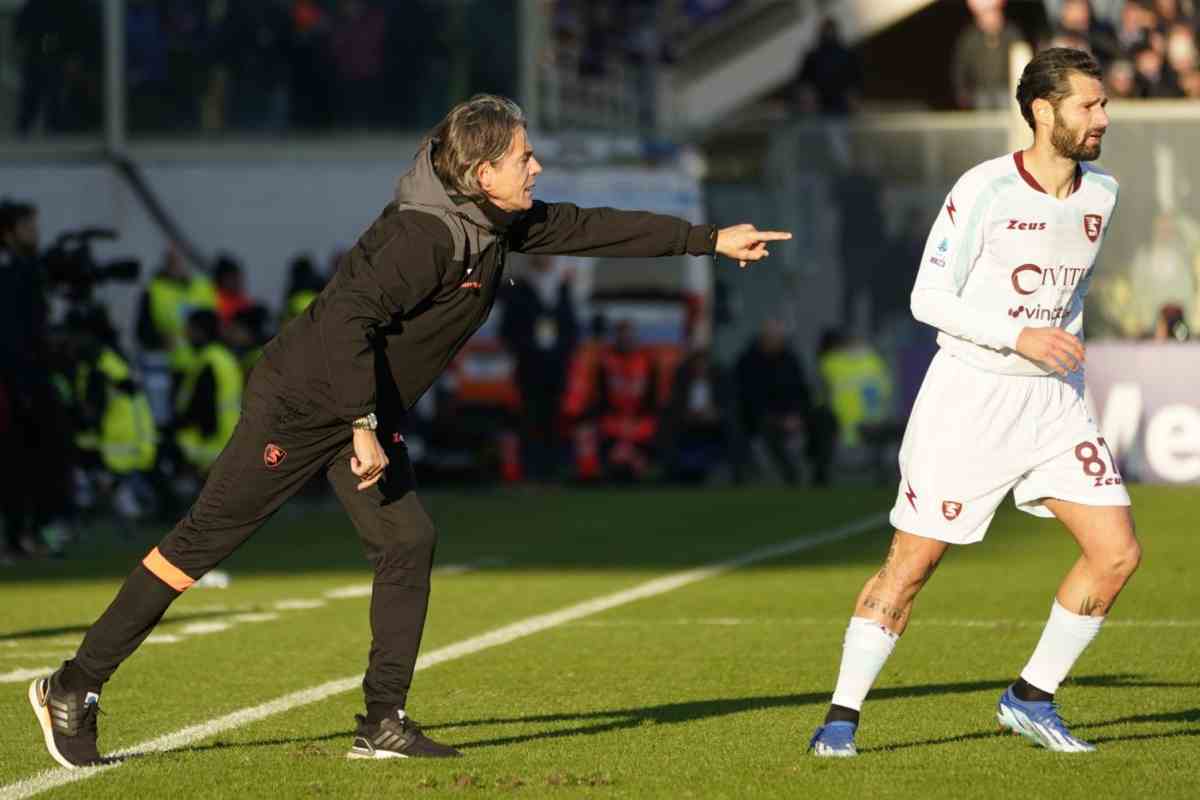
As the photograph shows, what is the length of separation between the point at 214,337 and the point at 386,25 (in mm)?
13067

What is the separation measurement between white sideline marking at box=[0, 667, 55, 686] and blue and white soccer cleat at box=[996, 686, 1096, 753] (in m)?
3.93

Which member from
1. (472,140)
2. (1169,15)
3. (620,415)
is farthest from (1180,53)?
(472,140)

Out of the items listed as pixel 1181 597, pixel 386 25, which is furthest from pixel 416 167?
pixel 386 25

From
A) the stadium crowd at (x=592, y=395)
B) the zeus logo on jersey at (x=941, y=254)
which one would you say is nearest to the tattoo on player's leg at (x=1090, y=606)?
the zeus logo on jersey at (x=941, y=254)

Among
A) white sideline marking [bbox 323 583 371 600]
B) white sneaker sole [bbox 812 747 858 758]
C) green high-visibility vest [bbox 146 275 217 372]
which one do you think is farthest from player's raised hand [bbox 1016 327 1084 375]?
green high-visibility vest [bbox 146 275 217 372]

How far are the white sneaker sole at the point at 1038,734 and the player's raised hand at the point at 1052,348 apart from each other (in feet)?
3.65

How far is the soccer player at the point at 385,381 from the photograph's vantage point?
749cm

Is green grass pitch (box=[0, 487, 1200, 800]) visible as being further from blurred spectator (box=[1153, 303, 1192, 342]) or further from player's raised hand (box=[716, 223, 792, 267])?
blurred spectator (box=[1153, 303, 1192, 342])

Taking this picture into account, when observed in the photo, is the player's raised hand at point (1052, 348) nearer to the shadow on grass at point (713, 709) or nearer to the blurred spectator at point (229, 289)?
the shadow on grass at point (713, 709)

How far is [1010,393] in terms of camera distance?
309 inches

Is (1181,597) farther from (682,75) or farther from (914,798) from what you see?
(682,75)

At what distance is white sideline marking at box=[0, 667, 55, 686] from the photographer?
10.4 m

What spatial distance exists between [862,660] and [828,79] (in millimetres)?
20845

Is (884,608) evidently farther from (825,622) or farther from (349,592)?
(349,592)
